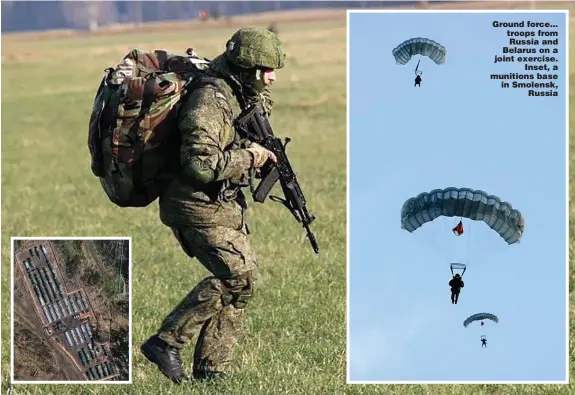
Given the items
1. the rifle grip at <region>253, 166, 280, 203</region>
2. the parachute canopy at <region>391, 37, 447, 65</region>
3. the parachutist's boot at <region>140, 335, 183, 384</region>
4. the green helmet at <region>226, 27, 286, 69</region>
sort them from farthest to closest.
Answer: the parachute canopy at <region>391, 37, 447, 65</region> < the parachutist's boot at <region>140, 335, 183, 384</region> < the rifle grip at <region>253, 166, 280, 203</region> < the green helmet at <region>226, 27, 286, 69</region>

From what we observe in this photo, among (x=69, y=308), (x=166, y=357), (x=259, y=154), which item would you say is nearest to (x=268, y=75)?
(x=259, y=154)

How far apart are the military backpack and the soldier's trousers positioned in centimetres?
52

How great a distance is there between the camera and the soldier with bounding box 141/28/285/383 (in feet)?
28.1

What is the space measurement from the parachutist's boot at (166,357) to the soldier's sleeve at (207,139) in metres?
1.64

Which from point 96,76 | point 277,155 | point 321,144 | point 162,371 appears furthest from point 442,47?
point 96,76

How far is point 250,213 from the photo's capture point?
55.6ft

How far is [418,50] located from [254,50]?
8.06 feet

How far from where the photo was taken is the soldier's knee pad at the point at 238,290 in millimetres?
9172

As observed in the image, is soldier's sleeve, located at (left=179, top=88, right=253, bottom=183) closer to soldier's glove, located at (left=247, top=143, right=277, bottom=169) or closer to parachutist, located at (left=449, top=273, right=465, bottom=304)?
soldier's glove, located at (left=247, top=143, right=277, bottom=169)

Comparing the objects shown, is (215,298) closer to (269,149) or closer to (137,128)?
(269,149)

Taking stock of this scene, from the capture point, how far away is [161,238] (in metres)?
15.9

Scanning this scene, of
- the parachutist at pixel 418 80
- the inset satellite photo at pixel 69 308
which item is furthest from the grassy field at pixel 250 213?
the parachutist at pixel 418 80

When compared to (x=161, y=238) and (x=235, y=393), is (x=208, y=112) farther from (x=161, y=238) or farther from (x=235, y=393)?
(x=161, y=238)

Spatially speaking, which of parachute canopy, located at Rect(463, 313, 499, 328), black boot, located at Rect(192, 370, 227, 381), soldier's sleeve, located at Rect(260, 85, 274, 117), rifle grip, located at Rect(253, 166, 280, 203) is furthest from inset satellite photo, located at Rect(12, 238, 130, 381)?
parachute canopy, located at Rect(463, 313, 499, 328)
